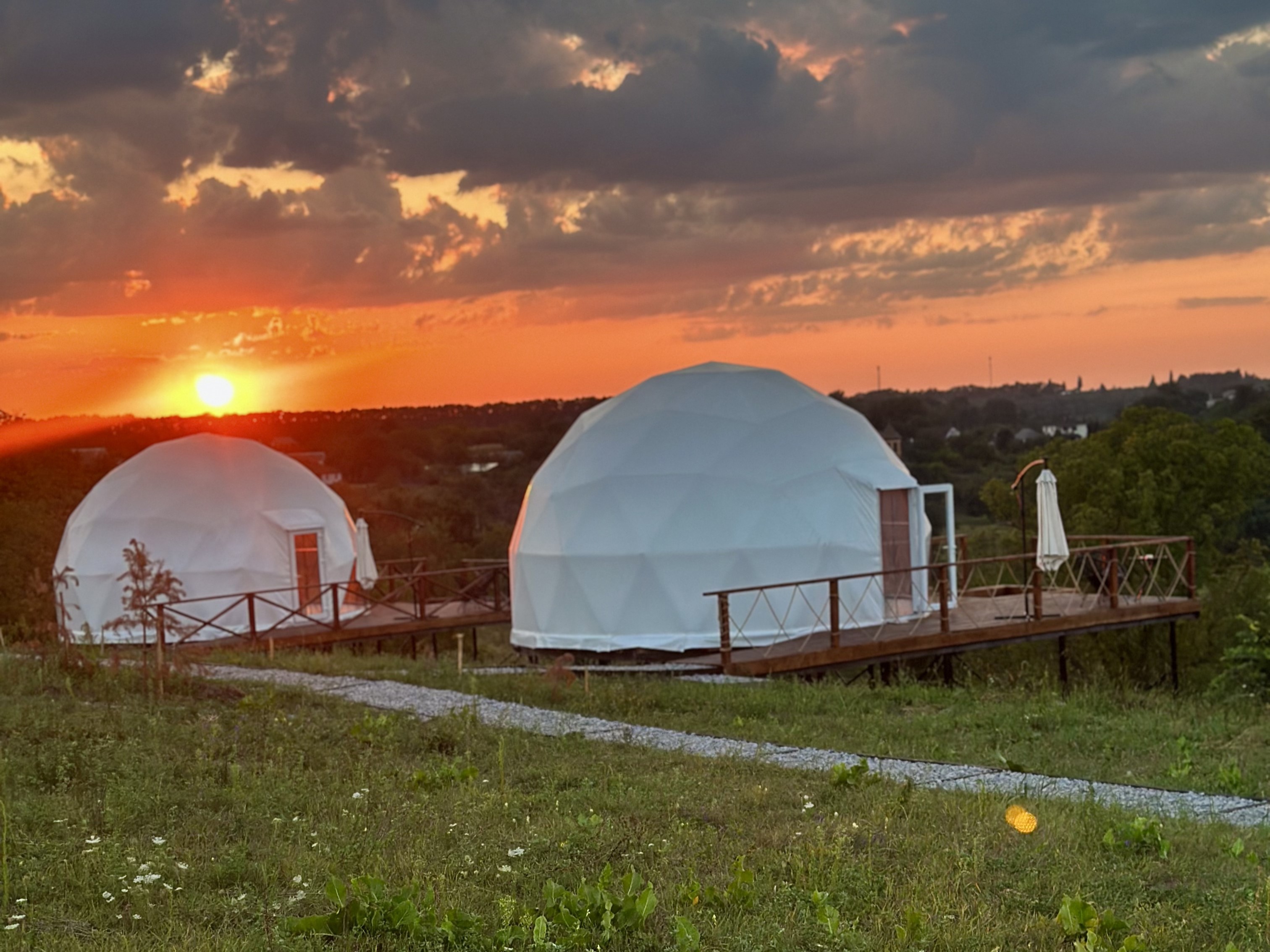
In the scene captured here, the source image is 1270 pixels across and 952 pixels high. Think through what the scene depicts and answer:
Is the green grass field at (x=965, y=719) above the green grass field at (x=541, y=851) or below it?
below

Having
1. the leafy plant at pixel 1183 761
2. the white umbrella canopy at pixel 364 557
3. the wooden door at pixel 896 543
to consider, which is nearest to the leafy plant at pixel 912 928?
the leafy plant at pixel 1183 761

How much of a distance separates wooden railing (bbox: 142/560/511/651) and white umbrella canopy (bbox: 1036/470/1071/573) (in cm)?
897

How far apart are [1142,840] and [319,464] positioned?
1839 inches

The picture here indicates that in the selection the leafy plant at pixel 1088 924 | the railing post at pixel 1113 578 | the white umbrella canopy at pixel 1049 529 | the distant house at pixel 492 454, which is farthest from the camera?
the distant house at pixel 492 454

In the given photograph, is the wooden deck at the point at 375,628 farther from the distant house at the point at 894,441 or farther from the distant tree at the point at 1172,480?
the distant tree at the point at 1172,480

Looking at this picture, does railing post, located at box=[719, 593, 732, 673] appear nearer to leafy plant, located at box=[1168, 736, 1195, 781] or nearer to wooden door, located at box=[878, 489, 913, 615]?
wooden door, located at box=[878, 489, 913, 615]

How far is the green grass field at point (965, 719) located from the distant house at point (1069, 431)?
104 feet

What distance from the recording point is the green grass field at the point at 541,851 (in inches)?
191

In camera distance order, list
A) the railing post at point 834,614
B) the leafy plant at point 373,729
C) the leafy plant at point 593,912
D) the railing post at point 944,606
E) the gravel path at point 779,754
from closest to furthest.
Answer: the leafy plant at point 593,912 → the gravel path at point 779,754 → the leafy plant at point 373,729 → the railing post at point 834,614 → the railing post at point 944,606

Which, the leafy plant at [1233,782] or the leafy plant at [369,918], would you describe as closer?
the leafy plant at [369,918]

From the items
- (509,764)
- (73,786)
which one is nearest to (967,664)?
(509,764)

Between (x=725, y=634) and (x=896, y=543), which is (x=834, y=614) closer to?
(x=725, y=634)

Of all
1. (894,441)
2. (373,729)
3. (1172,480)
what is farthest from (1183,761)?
(1172,480)

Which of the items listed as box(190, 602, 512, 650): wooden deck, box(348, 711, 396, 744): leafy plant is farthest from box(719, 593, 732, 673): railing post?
box(348, 711, 396, 744): leafy plant
